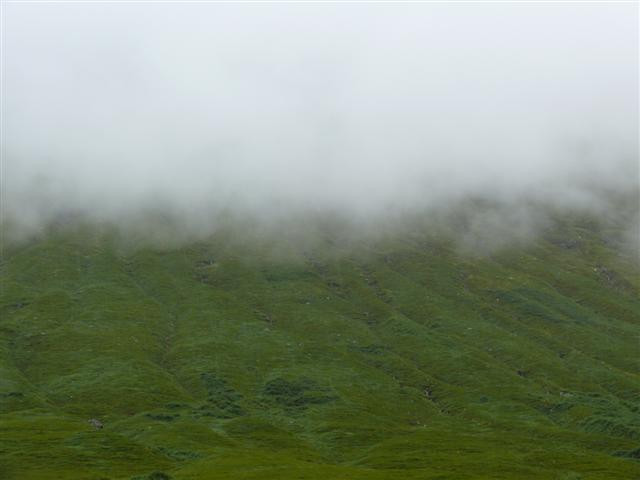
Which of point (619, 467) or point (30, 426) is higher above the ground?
point (30, 426)

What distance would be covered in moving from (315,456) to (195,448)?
27242 millimetres

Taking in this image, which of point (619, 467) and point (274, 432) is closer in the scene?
point (619, 467)

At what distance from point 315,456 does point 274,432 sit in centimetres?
2313

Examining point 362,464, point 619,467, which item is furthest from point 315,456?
point 619,467

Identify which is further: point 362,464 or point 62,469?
point 362,464

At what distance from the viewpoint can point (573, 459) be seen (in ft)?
571

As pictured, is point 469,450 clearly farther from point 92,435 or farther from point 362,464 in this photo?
point 92,435

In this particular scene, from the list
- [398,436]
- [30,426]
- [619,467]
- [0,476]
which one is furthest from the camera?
[398,436]

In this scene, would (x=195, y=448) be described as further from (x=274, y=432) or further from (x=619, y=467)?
(x=619, y=467)

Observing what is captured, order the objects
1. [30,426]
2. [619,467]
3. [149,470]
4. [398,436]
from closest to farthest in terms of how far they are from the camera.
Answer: [149,470]
[619,467]
[30,426]
[398,436]

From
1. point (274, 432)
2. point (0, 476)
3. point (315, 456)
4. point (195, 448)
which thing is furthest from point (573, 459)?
point (0, 476)

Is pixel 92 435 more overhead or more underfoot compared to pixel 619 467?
more overhead

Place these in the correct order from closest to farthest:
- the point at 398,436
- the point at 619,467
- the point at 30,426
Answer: the point at 619,467
the point at 30,426
the point at 398,436

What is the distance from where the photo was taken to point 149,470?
15488cm
